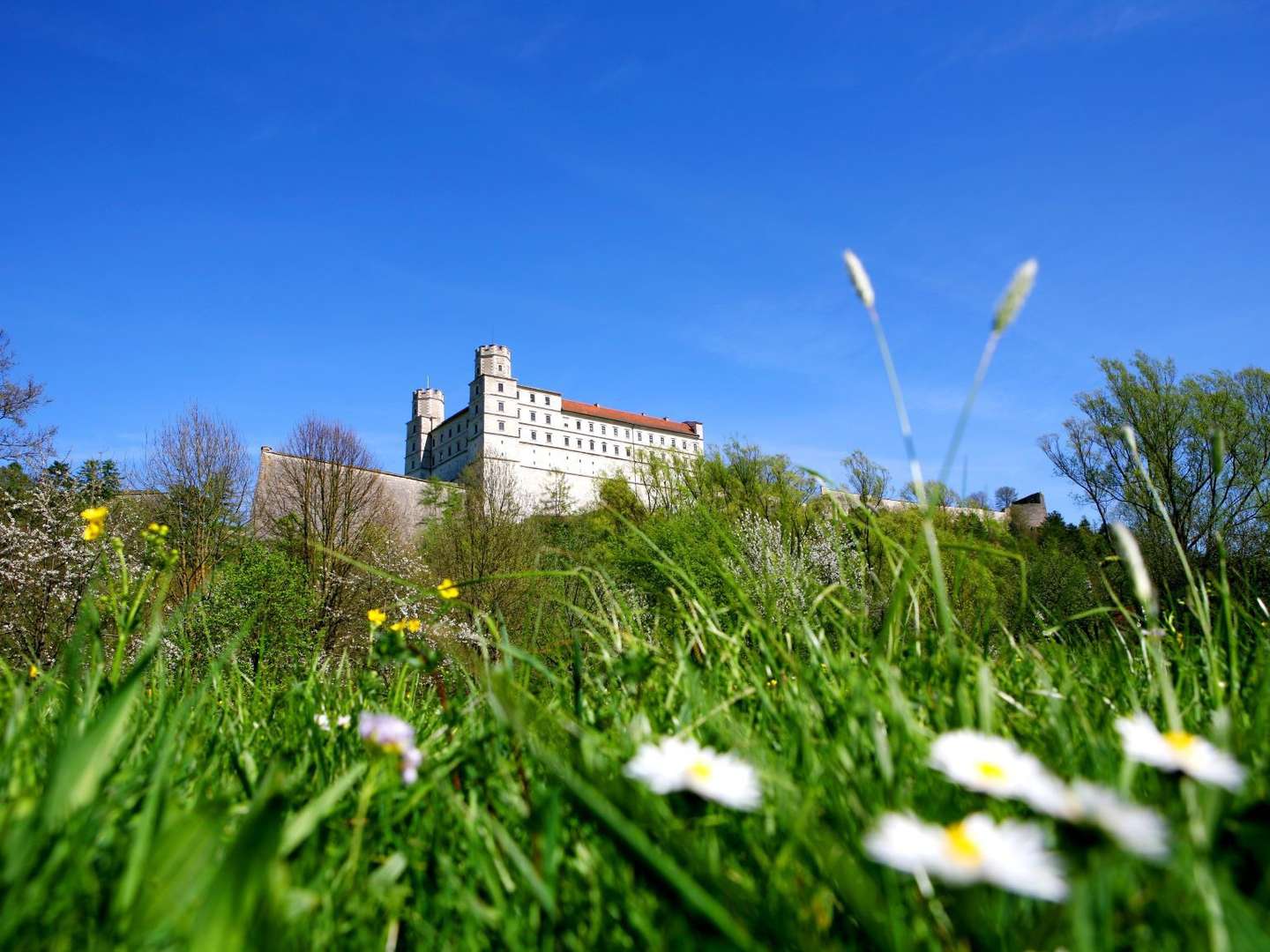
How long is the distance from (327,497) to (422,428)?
193 feet

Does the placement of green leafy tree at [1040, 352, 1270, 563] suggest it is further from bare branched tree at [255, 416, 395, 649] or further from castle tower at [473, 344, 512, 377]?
castle tower at [473, 344, 512, 377]

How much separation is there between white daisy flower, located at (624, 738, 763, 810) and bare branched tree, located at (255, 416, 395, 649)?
25.6 metres

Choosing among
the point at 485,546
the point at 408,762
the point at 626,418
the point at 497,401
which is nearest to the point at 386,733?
the point at 408,762

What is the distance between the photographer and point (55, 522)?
17.4 metres

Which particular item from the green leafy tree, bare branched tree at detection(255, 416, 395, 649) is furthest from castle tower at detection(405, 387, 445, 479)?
the green leafy tree

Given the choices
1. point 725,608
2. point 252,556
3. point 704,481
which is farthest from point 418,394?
point 725,608

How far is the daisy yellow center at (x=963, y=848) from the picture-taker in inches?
19.3

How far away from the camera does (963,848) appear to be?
0.52 meters

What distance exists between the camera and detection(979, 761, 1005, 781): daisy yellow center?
2.10 ft

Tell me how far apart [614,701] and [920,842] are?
45.2 inches

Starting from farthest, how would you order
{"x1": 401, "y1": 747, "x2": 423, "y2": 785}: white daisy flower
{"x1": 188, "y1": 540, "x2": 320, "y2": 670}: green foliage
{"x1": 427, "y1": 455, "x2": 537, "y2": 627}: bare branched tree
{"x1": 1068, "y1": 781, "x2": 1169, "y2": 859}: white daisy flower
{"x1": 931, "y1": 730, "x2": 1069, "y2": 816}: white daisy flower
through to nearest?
1. {"x1": 427, "y1": 455, "x2": 537, "y2": 627}: bare branched tree
2. {"x1": 188, "y1": 540, "x2": 320, "y2": 670}: green foliage
3. {"x1": 401, "y1": 747, "x2": 423, "y2": 785}: white daisy flower
4. {"x1": 931, "y1": 730, "x2": 1069, "y2": 816}: white daisy flower
5. {"x1": 1068, "y1": 781, "x2": 1169, "y2": 859}: white daisy flower

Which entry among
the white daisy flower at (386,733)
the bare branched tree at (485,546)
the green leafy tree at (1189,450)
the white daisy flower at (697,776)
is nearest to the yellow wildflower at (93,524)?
the white daisy flower at (386,733)

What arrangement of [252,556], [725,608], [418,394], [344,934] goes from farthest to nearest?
[418,394], [252,556], [725,608], [344,934]

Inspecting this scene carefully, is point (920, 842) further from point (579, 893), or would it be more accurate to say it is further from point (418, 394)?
point (418, 394)
